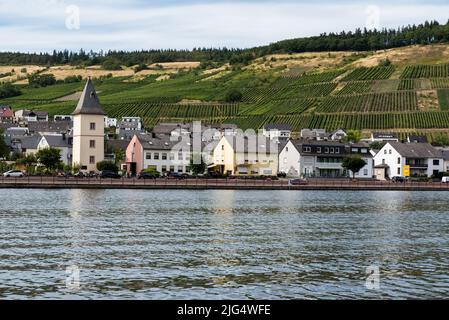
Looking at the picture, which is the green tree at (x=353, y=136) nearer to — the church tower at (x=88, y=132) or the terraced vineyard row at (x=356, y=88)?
the terraced vineyard row at (x=356, y=88)

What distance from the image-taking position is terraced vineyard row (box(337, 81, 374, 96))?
622 feet

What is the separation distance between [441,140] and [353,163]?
3643 cm

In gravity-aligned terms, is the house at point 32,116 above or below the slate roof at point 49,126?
above

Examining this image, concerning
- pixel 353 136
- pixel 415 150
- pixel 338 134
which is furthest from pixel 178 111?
pixel 415 150

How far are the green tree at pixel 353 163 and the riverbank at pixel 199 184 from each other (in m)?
11.2

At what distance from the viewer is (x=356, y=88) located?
7623 inches

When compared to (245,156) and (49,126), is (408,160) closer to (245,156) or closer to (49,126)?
(245,156)

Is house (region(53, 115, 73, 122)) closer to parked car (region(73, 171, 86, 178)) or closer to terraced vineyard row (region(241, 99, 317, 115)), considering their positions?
terraced vineyard row (region(241, 99, 317, 115))

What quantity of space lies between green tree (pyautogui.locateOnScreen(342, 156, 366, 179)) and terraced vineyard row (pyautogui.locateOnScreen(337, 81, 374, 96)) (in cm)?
7666

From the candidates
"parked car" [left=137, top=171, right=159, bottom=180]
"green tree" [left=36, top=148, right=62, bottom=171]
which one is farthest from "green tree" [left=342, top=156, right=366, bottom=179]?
"green tree" [left=36, top=148, right=62, bottom=171]

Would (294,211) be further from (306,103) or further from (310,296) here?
(306,103)

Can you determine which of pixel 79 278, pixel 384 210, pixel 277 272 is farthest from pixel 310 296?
pixel 384 210

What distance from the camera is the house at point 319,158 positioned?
11694 centimetres

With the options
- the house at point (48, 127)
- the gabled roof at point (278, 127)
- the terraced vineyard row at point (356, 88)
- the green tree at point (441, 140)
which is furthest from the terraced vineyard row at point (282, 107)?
the house at point (48, 127)
